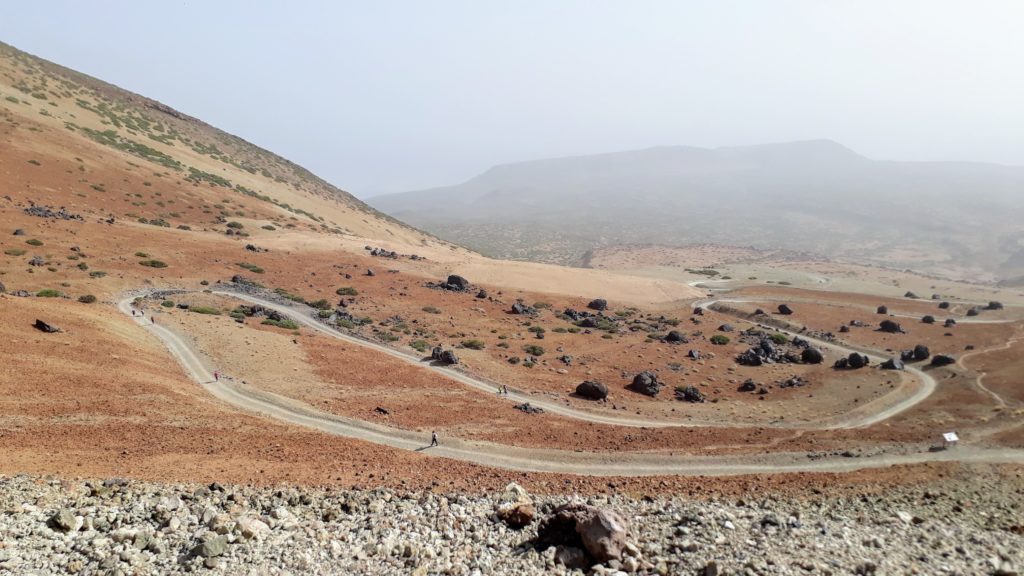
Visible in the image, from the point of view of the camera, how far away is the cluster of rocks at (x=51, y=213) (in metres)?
61.1

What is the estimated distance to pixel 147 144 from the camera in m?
109

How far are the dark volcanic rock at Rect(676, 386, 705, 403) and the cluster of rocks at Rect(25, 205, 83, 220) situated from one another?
73.8m

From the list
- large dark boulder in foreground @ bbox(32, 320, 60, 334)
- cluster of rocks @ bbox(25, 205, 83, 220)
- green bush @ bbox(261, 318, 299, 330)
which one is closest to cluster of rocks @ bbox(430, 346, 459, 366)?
green bush @ bbox(261, 318, 299, 330)

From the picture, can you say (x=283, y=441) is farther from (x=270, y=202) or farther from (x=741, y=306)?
(x=270, y=202)

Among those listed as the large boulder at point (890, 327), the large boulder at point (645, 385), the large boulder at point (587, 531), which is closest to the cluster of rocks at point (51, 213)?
the large boulder at point (645, 385)

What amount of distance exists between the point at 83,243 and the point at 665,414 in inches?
2518

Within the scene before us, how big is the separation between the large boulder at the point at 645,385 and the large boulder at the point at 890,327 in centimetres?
4018

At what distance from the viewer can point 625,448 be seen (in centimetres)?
2661

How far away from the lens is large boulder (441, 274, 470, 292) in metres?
73.3

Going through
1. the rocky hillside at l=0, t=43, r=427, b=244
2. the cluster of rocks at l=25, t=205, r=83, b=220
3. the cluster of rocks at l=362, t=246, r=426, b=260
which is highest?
the rocky hillside at l=0, t=43, r=427, b=244

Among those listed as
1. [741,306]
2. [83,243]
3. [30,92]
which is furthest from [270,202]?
[741,306]

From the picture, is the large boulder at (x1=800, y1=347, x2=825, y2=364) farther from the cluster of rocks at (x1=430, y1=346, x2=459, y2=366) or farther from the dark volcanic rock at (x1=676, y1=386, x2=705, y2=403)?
the cluster of rocks at (x1=430, y1=346, x2=459, y2=366)

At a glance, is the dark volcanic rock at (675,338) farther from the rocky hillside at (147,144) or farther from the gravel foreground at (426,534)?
the rocky hillside at (147,144)

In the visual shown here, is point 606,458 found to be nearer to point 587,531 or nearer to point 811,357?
point 587,531
